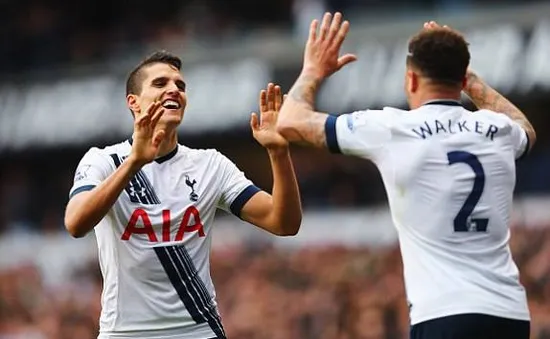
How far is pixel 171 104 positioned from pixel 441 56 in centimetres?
193

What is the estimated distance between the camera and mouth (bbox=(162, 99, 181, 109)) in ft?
25.7

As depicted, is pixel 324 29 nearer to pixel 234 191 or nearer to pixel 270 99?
pixel 270 99

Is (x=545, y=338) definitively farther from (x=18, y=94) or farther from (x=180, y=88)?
(x=18, y=94)

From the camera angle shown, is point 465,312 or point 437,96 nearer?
point 465,312

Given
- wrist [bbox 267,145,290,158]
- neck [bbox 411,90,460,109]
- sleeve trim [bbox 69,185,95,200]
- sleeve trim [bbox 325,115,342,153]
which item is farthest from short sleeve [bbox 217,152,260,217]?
neck [bbox 411,90,460,109]

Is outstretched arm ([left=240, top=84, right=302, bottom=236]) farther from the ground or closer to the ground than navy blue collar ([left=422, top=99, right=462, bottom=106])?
closer to the ground

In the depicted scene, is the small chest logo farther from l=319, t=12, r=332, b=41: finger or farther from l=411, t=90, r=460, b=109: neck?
l=411, t=90, r=460, b=109: neck

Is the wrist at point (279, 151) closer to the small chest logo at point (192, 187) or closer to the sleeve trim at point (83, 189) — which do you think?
the small chest logo at point (192, 187)

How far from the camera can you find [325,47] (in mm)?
7012

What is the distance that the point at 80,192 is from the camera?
7441 millimetres

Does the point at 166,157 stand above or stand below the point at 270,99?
below

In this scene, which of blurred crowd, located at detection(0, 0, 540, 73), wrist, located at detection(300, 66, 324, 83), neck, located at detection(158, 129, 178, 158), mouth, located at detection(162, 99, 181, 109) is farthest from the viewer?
blurred crowd, located at detection(0, 0, 540, 73)

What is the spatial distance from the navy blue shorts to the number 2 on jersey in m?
0.40

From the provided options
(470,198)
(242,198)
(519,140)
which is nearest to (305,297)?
(242,198)
